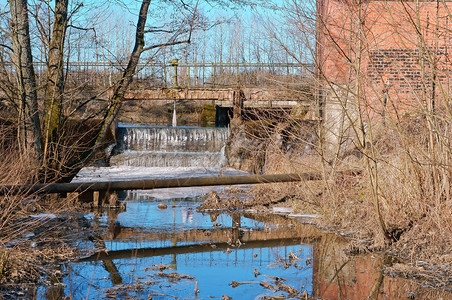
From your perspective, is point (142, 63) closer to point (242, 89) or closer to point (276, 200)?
point (276, 200)

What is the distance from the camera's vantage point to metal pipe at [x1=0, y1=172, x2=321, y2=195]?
22.6 feet

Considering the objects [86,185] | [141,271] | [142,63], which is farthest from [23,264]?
[142,63]

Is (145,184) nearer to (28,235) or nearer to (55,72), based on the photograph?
(28,235)

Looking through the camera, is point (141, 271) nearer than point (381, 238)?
Yes

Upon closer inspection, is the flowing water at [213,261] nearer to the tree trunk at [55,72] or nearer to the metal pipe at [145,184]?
the metal pipe at [145,184]

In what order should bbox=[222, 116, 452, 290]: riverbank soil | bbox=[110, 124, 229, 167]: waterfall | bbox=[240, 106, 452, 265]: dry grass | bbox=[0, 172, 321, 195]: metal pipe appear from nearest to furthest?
bbox=[222, 116, 452, 290]: riverbank soil < bbox=[240, 106, 452, 265]: dry grass < bbox=[0, 172, 321, 195]: metal pipe < bbox=[110, 124, 229, 167]: waterfall

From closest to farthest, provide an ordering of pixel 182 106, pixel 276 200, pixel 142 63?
pixel 142 63
pixel 276 200
pixel 182 106

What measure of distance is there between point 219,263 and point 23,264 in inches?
81.6

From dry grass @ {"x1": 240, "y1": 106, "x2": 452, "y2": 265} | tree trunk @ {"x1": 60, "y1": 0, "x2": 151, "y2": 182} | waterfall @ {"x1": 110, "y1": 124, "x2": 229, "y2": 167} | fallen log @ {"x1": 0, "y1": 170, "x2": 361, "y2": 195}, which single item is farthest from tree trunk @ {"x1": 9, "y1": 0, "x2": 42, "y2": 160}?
waterfall @ {"x1": 110, "y1": 124, "x2": 229, "y2": 167}

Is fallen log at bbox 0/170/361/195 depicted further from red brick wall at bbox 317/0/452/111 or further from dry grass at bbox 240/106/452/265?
red brick wall at bbox 317/0/452/111

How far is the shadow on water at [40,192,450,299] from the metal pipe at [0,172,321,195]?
66 cm

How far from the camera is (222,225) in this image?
8.26m

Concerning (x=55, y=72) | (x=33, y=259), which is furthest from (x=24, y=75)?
(x=33, y=259)

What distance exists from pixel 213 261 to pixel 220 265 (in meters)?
0.21
